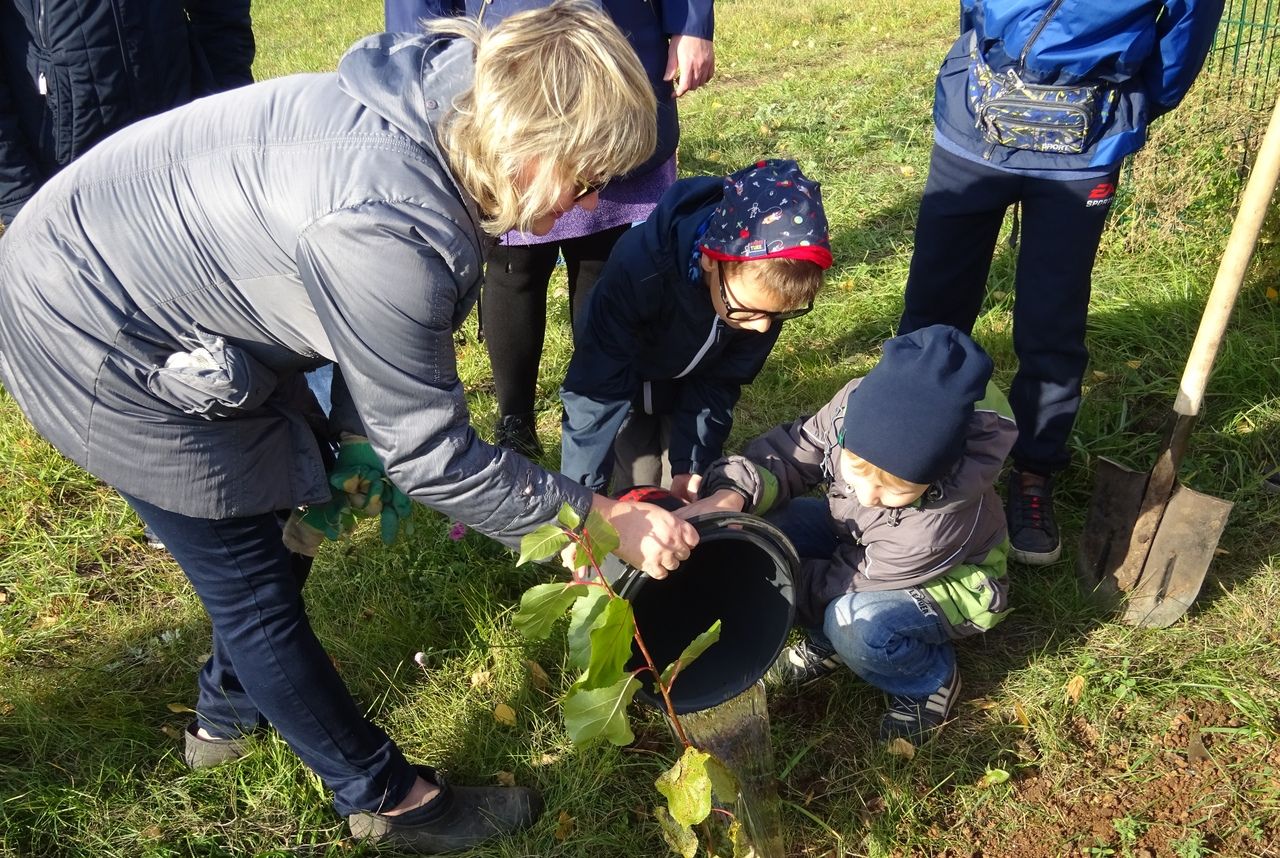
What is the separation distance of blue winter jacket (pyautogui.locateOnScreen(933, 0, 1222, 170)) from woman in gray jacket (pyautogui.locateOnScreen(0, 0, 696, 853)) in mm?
1433

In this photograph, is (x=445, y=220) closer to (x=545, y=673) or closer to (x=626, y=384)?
(x=626, y=384)

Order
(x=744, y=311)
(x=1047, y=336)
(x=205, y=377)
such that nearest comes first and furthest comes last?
(x=205, y=377) → (x=744, y=311) → (x=1047, y=336)

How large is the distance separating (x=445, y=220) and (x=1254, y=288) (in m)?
3.50

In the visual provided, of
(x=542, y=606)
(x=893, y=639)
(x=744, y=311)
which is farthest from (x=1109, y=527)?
(x=542, y=606)

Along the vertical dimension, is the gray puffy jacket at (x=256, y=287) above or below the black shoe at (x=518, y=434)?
above

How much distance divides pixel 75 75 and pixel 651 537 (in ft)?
7.44

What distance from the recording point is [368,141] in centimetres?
155

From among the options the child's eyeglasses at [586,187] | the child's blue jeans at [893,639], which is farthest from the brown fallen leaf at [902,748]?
the child's eyeglasses at [586,187]

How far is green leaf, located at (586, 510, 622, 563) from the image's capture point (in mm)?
1557

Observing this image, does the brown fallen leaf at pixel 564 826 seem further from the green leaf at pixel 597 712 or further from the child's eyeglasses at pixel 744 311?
the child's eyeglasses at pixel 744 311

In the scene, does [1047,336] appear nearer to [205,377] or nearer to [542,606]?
[542,606]

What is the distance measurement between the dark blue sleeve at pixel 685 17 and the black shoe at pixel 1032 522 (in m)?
1.57

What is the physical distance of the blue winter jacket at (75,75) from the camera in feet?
9.30

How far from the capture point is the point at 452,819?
7.61 feet
